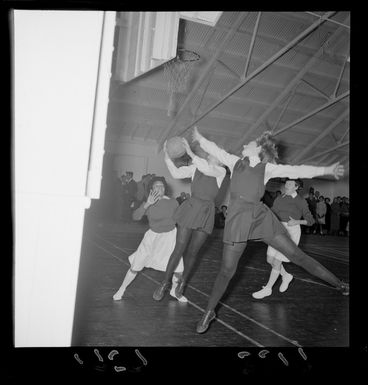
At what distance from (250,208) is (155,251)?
3.84 ft

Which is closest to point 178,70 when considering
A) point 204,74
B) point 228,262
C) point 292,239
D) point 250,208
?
point 204,74

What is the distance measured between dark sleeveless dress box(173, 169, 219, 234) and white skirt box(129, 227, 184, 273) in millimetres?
262

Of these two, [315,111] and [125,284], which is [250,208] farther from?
[315,111]

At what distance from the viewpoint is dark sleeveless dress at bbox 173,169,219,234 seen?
135 inches

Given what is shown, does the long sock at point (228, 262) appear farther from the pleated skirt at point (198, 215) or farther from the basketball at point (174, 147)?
the basketball at point (174, 147)

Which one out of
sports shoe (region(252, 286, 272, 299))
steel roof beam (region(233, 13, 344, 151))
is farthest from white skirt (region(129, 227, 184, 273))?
steel roof beam (region(233, 13, 344, 151))

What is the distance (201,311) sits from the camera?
11.3 feet

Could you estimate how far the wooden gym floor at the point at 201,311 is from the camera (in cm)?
281

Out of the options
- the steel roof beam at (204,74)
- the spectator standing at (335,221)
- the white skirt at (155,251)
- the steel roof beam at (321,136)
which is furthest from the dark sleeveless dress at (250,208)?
the steel roof beam at (321,136)

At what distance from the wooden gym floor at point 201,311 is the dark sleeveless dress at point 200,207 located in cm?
78

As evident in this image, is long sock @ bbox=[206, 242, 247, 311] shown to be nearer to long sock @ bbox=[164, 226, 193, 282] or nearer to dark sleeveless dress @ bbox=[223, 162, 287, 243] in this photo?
dark sleeveless dress @ bbox=[223, 162, 287, 243]
